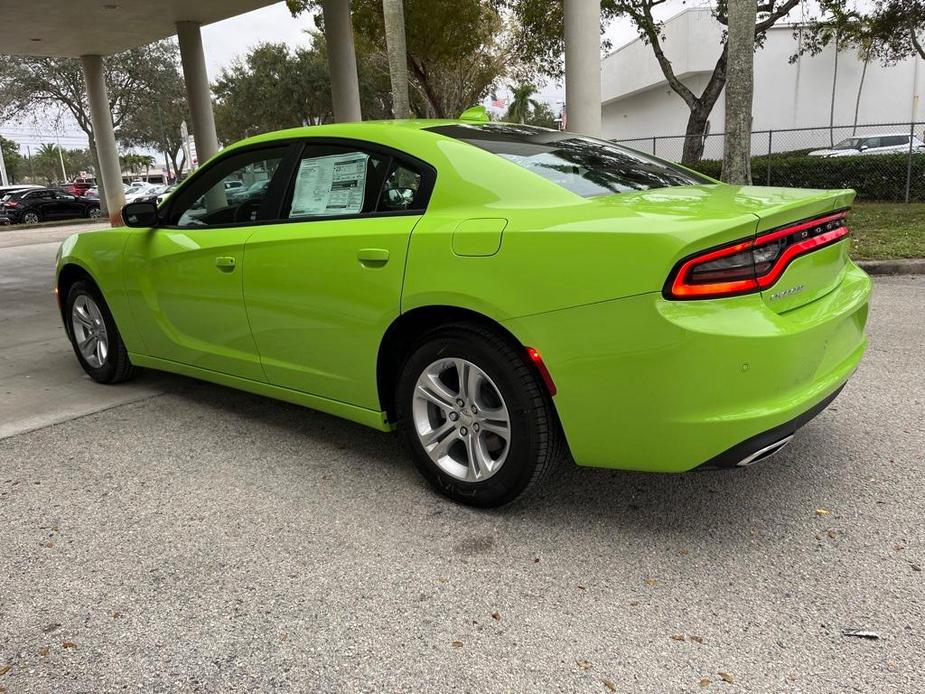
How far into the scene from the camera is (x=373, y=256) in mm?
3033

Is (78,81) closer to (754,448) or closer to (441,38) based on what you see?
(441,38)

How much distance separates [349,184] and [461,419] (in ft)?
4.00

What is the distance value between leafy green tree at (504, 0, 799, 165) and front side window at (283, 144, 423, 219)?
1578 centimetres

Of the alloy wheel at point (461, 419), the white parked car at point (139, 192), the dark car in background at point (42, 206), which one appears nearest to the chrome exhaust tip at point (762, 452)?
the alloy wheel at point (461, 419)

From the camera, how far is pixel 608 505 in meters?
3.02

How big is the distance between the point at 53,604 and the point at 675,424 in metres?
2.19

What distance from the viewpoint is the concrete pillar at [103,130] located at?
68.3ft

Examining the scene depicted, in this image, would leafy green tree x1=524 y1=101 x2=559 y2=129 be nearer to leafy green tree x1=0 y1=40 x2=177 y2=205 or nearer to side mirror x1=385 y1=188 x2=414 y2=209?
leafy green tree x1=0 y1=40 x2=177 y2=205

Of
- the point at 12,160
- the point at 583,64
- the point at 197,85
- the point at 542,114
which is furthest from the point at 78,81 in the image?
the point at 12,160

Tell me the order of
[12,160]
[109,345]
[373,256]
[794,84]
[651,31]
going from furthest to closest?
[12,160], [794,84], [651,31], [109,345], [373,256]

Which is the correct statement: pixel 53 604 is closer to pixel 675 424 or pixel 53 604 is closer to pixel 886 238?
pixel 675 424

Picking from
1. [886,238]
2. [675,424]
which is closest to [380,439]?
[675,424]

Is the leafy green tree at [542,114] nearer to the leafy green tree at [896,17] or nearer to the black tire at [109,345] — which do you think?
→ the leafy green tree at [896,17]

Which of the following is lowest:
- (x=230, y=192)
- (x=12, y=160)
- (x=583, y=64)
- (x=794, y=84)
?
(x=230, y=192)
